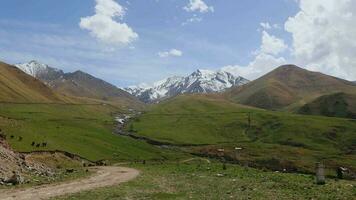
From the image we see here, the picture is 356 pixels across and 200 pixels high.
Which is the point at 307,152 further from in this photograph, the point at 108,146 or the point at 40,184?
the point at 40,184

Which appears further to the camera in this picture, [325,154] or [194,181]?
[325,154]

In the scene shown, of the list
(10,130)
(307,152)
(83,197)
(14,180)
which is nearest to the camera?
(83,197)

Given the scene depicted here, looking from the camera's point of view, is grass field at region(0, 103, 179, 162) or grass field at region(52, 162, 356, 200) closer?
grass field at region(52, 162, 356, 200)

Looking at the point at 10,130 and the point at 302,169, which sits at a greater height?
the point at 10,130

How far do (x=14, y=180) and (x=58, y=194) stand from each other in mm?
9108

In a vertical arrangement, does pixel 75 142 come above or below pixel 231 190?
below

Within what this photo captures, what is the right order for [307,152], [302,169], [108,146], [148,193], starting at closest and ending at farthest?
1. [148,193]
2. [108,146]
3. [302,169]
4. [307,152]

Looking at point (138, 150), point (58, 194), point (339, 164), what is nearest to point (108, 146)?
point (138, 150)

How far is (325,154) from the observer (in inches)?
7407

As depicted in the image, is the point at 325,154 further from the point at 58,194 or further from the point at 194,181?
the point at 58,194

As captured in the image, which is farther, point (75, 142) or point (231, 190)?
point (75, 142)

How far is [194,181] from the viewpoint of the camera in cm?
4962

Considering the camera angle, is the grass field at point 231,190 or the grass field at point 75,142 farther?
the grass field at point 75,142

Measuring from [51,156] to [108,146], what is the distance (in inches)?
1527
